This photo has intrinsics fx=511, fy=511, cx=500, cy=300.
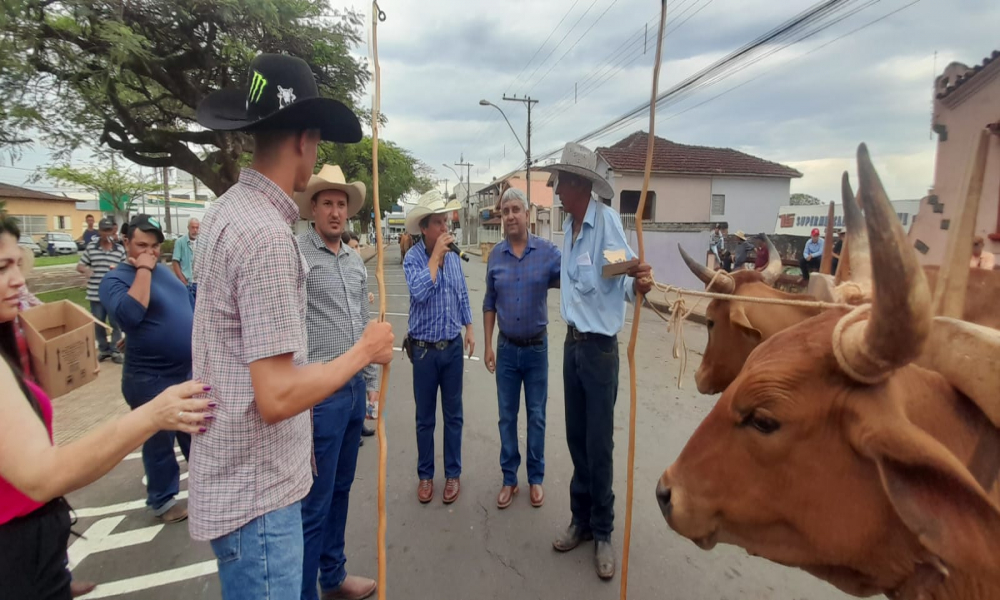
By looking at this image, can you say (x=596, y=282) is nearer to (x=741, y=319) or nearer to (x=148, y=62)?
(x=741, y=319)

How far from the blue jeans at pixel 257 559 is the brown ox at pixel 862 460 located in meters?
1.22

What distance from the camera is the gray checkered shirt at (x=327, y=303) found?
281 cm

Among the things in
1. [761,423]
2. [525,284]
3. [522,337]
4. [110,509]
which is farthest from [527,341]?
[110,509]

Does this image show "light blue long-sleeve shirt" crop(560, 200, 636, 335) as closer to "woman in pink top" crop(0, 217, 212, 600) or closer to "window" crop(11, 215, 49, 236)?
"woman in pink top" crop(0, 217, 212, 600)

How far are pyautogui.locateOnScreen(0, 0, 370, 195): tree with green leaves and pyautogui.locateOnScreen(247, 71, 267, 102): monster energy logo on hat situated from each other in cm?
1081

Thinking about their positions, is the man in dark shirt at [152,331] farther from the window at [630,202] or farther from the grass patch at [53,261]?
the grass patch at [53,261]

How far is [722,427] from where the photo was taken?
1.55 meters

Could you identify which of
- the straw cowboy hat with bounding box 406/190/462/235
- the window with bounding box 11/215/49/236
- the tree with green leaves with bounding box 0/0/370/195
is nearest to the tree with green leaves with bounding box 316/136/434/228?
the tree with green leaves with bounding box 0/0/370/195

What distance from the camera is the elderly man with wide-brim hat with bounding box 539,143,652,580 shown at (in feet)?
10.4

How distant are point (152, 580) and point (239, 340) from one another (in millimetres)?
2564

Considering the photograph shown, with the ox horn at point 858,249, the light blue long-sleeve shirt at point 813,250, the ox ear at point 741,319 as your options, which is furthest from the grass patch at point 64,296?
the light blue long-sleeve shirt at point 813,250

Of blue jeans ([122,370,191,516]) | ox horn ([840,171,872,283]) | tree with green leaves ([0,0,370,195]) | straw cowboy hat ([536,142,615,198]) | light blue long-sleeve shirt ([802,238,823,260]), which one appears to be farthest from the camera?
light blue long-sleeve shirt ([802,238,823,260])

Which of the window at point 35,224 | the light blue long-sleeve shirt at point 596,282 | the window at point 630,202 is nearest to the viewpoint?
the light blue long-sleeve shirt at point 596,282

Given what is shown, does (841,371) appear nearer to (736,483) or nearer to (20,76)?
(736,483)
